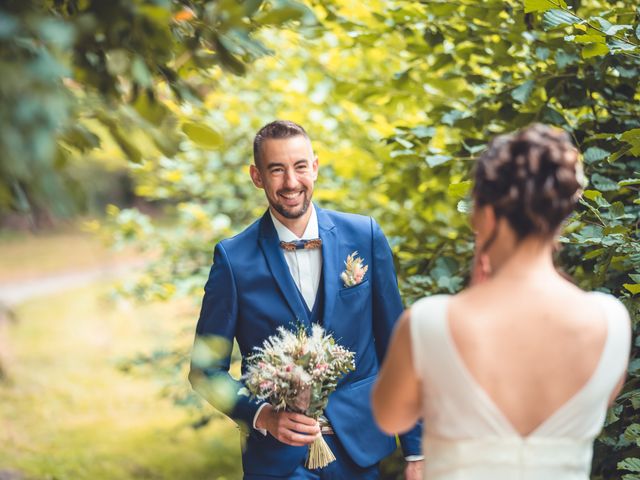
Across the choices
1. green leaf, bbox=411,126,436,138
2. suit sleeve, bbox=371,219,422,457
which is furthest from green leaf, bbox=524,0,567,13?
suit sleeve, bbox=371,219,422,457

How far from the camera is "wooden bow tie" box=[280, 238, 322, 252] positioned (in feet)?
9.07

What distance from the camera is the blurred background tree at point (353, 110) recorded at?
5.12 ft

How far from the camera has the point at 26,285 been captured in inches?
663

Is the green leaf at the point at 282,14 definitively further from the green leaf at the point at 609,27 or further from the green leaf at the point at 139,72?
the green leaf at the point at 609,27

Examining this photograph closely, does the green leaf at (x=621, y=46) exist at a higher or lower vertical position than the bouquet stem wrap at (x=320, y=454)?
higher

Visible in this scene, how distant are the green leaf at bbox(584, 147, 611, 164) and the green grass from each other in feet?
9.11

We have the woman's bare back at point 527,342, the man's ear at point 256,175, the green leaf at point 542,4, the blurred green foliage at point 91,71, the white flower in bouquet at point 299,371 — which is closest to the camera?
the blurred green foliage at point 91,71

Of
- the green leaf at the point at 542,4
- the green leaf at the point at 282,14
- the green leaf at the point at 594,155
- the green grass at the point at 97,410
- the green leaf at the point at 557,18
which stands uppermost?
the green leaf at the point at 282,14

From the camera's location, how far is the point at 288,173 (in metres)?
2.70

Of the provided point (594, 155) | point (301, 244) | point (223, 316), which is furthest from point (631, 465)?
point (223, 316)

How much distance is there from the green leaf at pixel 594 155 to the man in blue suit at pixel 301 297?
35.2 inches

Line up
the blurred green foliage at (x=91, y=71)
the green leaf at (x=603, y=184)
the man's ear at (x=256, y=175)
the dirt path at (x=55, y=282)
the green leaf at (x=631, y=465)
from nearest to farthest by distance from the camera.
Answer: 1. the blurred green foliage at (x=91, y=71)
2. the green leaf at (x=631, y=465)
3. the man's ear at (x=256, y=175)
4. the green leaf at (x=603, y=184)
5. the dirt path at (x=55, y=282)

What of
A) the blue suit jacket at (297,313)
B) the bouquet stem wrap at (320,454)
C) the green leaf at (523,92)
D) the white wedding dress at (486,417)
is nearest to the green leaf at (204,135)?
the white wedding dress at (486,417)

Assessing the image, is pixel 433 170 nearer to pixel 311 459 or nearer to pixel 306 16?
pixel 311 459
